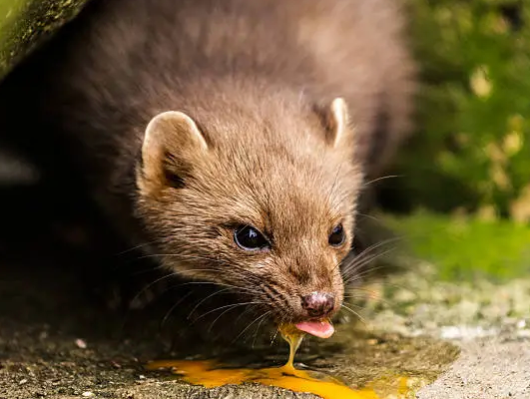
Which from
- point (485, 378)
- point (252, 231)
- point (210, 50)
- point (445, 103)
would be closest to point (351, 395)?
point (485, 378)

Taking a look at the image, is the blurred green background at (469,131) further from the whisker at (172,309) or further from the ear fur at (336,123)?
the whisker at (172,309)

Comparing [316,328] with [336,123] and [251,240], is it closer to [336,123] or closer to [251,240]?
[251,240]

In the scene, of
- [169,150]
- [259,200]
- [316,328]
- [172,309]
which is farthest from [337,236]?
[172,309]

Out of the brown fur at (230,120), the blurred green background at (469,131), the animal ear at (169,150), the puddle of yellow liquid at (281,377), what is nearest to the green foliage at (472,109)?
the blurred green background at (469,131)

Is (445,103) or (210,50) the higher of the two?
(445,103)

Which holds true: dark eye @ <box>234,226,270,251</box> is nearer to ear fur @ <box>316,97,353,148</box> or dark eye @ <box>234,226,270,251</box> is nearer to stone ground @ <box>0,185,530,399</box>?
stone ground @ <box>0,185,530,399</box>

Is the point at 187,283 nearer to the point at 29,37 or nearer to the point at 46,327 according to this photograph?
the point at 46,327
